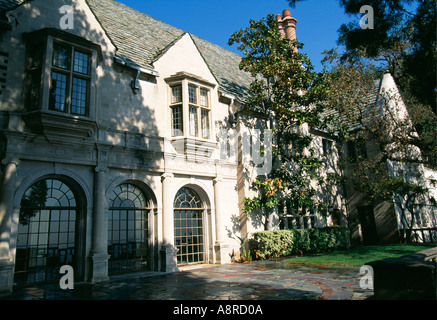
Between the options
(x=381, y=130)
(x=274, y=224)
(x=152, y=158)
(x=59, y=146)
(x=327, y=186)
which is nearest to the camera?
(x=59, y=146)

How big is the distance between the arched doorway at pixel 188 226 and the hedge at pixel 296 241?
9.35ft

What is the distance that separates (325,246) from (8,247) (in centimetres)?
1568

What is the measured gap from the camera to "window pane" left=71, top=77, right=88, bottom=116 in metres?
10.4

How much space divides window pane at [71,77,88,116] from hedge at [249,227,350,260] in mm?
9670

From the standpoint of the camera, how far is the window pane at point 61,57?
10.1 m

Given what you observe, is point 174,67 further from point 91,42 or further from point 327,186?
point 327,186

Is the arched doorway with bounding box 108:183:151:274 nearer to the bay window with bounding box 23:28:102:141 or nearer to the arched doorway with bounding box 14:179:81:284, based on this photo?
the arched doorway with bounding box 14:179:81:284

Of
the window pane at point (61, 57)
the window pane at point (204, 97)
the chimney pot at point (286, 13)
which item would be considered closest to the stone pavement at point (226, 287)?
the window pane at point (61, 57)

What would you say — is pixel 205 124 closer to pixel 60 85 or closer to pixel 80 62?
pixel 80 62

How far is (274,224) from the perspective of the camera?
54.1 ft

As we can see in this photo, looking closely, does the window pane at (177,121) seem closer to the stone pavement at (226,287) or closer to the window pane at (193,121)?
the window pane at (193,121)

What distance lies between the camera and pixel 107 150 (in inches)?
434

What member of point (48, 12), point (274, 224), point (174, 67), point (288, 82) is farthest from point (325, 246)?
point (48, 12)

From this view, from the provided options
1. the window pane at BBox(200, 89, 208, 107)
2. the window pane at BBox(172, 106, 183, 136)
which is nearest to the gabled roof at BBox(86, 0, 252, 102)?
the window pane at BBox(200, 89, 208, 107)
